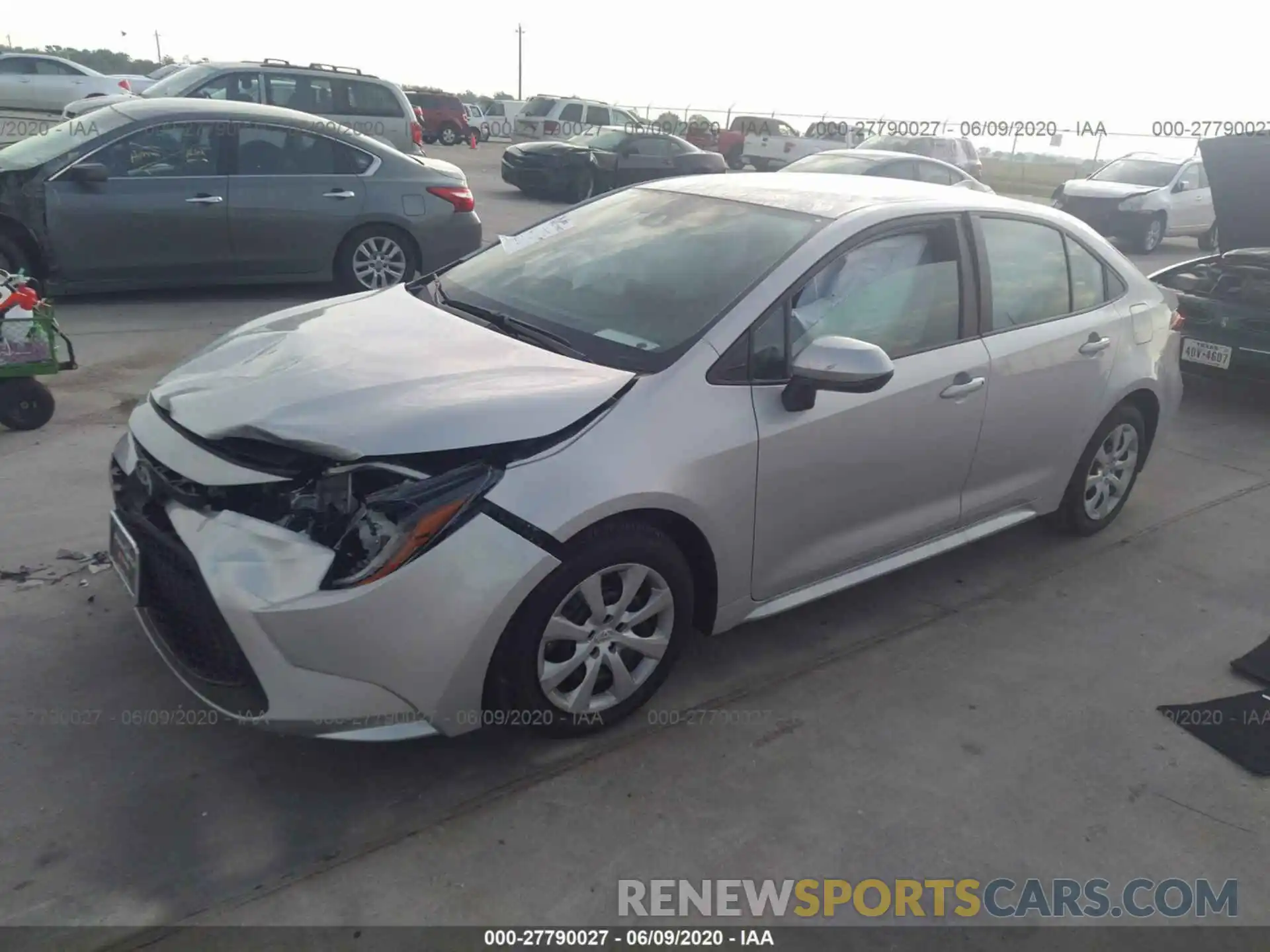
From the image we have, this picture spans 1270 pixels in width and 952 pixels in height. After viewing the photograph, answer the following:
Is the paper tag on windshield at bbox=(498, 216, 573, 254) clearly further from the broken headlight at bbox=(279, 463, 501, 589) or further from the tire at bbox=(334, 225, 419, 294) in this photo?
the tire at bbox=(334, 225, 419, 294)

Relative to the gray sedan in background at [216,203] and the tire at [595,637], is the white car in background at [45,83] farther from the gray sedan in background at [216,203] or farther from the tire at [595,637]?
the tire at [595,637]

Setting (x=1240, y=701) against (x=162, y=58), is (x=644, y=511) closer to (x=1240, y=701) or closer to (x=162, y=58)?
(x=1240, y=701)

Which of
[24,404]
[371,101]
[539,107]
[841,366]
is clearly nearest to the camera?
[841,366]

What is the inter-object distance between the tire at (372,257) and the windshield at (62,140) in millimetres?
1761

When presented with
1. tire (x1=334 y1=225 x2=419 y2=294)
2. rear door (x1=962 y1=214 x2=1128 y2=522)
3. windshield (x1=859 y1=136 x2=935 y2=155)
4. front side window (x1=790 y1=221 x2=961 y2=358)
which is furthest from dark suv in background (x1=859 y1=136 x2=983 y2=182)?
front side window (x1=790 y1=221 x2=961 y2=358)

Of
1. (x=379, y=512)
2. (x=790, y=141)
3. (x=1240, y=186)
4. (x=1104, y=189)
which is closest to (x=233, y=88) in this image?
(x=1240, y=186)

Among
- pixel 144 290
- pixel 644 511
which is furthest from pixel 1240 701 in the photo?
pixel 144 290

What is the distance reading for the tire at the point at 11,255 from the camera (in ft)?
22.8

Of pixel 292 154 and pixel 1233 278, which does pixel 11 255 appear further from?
pixel 1233 278

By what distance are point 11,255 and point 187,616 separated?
18.2ft

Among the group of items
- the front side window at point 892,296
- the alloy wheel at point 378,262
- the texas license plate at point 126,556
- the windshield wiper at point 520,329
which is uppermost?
the front side window at point 892,296

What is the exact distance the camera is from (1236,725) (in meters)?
3.45

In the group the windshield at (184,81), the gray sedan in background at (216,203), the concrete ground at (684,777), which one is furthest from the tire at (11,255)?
the windshield at (184,81)

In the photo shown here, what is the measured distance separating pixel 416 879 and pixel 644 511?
115cm
